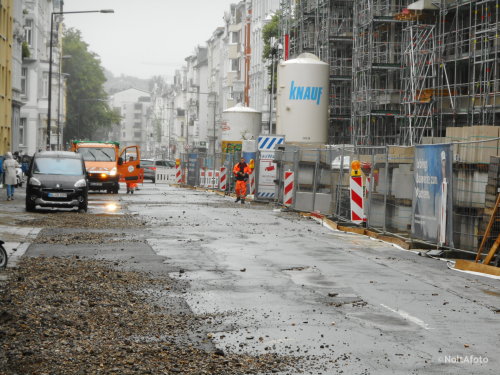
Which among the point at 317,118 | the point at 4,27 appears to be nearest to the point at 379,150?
the point at 317,118

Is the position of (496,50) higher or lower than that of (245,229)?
higher

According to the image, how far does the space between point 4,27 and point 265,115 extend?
38.4 m

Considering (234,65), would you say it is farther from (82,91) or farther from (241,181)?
(241,181)

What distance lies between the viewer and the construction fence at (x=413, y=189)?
1697 cm

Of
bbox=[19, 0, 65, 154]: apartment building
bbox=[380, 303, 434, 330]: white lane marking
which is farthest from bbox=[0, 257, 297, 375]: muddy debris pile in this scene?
bbox=[19, 0, 65, 154]: apartment building

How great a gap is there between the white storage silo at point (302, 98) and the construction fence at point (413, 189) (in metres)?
20.9

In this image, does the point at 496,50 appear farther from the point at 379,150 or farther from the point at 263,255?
the point at 263,255

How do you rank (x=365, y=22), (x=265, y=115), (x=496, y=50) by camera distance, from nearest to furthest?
(x=496, y=50) < (x=365, y=22) < (x=265, y=115)

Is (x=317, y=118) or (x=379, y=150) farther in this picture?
(x=317, y=118)

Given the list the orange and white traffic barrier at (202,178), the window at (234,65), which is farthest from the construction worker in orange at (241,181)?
the window at (234,65)

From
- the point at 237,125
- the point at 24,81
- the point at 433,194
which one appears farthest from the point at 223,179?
the point at 24,81

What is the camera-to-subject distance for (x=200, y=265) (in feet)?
51.5

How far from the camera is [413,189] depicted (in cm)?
1964

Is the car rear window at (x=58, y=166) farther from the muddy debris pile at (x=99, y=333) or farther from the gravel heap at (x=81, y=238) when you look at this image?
the muddy debris pile at (x=99, y=333)
